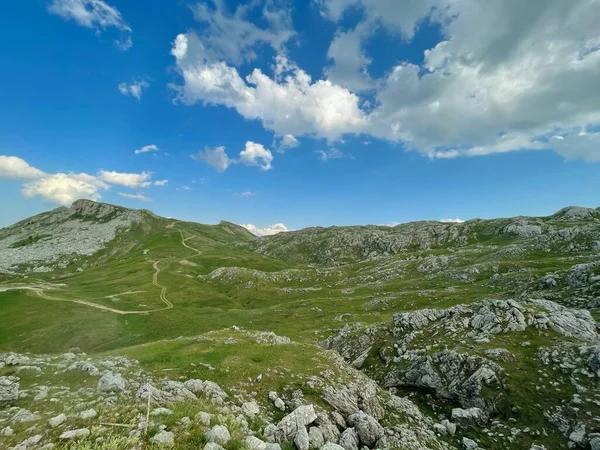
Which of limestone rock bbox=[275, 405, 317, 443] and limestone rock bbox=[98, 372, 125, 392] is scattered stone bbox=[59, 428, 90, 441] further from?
limestone rock bbox=[275, 405, 317, 443]

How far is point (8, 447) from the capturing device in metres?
10.5

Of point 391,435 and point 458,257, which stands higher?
point 458,257

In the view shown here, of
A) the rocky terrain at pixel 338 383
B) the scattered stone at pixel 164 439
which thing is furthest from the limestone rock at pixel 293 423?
the scattered stone at pixel 164 439

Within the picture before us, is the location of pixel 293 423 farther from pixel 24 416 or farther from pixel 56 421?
pixel 24 416

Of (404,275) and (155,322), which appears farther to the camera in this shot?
(404,275)

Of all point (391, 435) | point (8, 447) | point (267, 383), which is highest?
point (8, 447)

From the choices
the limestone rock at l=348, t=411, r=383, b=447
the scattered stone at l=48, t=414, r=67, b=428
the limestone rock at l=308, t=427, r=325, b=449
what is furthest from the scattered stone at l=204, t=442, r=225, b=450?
Answer: the limestone rock at l=348, t=411, r=383, b=447

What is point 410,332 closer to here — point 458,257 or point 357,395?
point 357,395

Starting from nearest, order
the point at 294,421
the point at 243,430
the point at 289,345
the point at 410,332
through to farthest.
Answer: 1. the point at 243,430
2. the point at 294,421
3. the point at 289,345
4. the point at 410,332

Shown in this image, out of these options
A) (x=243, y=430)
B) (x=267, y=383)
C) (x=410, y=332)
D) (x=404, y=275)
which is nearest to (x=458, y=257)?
(x=404, y=275)

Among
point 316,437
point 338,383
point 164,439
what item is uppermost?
point 164,439

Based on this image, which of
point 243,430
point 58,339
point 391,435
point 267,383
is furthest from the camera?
point 58,339

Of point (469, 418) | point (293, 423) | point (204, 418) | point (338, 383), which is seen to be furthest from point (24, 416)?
point (469, 418)

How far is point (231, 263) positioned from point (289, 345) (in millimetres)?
159838
